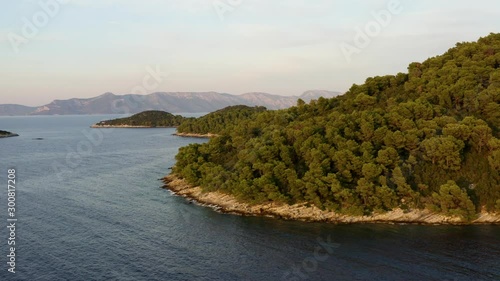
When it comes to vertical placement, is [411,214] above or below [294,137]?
below

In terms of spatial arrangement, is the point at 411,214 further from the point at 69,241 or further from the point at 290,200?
the point at 69,241

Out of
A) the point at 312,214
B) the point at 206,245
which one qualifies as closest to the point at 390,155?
the point at 312,214

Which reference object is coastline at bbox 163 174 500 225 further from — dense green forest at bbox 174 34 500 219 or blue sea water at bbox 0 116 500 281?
blue sea water at bbox 0 116 500 281

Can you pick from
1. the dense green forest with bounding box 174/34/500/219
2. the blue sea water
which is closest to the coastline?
the dense green forest with bounding box 174/34/500/219

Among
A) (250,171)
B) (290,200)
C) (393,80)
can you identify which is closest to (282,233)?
(290,200)

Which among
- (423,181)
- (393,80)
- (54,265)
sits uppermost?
(393,80)

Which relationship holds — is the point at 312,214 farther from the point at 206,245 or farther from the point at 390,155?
the point at 206,245
